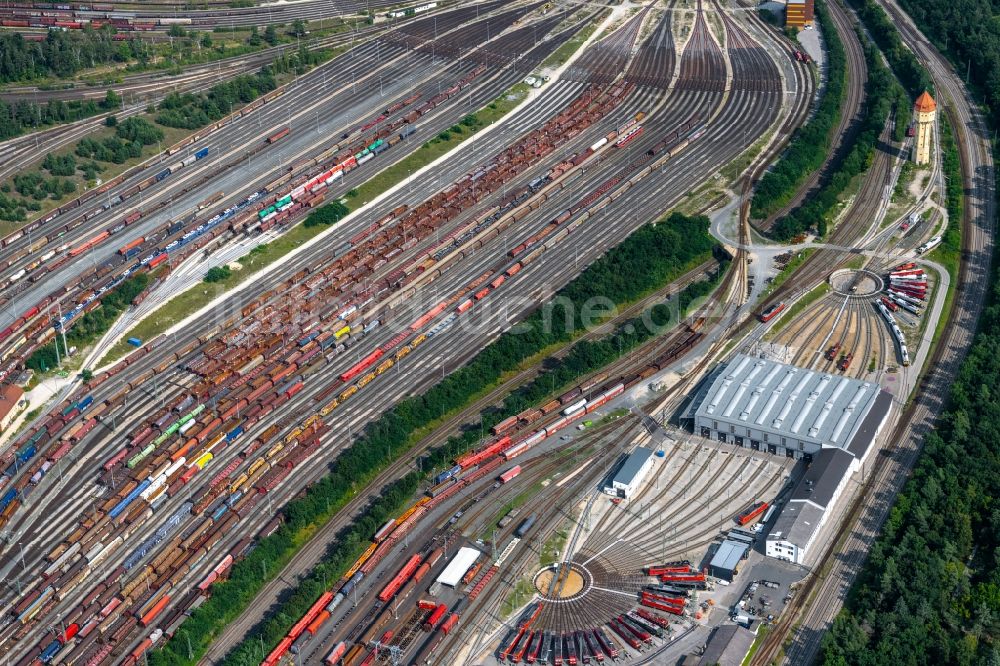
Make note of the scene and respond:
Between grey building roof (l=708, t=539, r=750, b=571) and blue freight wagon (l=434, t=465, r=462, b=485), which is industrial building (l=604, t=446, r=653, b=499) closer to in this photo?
grey building roof (l=708, t=539, r=750, b=571)

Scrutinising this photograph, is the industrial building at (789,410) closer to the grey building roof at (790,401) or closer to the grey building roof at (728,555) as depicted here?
the grey building roof at (790,401)

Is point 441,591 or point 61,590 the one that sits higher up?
point 441,591

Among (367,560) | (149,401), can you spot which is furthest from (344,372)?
(367,560)

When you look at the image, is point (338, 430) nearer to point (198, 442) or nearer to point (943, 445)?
point (198, 442)

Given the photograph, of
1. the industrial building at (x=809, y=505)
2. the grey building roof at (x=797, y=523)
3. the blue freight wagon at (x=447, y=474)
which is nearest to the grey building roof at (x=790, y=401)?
the industrial building at (x=809, y=505)

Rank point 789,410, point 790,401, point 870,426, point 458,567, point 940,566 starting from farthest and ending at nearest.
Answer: point 790,401 < point 789,410 < point 870,426 < point 458,567 < point 940,566

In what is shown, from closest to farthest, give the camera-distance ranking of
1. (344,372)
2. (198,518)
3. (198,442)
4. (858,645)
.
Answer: (858,645) → (198,518) → (198,442) → (344,372)

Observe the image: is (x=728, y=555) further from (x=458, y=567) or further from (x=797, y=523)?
(x=458, y=567)

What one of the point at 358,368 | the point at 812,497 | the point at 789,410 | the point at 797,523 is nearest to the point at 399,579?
the point at 358,368
